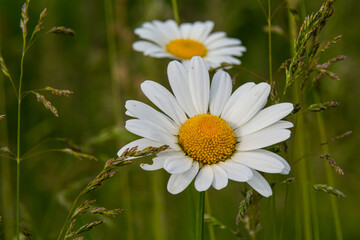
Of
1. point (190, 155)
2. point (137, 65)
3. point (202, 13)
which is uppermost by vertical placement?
point (202, 13)

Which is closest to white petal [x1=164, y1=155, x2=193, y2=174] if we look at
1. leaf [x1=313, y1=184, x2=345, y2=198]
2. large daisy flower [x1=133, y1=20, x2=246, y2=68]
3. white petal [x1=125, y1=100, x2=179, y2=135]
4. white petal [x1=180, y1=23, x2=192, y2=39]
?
white petal [x1=125, y1=100, x2=179, y2=135]

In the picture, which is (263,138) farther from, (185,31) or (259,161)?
(185,31)

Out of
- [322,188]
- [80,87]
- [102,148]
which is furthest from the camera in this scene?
[80,87]

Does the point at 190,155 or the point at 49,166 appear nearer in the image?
the point at 190,155

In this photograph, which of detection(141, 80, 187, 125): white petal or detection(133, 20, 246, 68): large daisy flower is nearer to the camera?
detection(141, 80, 187, 125): white petal

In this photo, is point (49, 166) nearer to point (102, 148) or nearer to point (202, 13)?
point (102, 148)

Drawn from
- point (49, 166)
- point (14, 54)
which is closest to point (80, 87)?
point (14, 54)

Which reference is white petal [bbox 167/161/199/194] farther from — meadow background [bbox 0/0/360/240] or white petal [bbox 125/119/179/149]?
meadow background [bbox 0/0/360/240]
